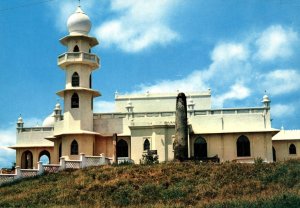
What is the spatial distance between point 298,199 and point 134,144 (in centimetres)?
2547

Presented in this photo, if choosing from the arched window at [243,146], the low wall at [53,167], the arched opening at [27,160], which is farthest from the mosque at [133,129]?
the low wall at [53,167]

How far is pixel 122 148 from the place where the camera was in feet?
155

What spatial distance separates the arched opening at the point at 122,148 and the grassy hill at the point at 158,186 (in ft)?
37.9

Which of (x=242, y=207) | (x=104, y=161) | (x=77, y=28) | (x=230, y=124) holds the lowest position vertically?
(x=242, y=207)

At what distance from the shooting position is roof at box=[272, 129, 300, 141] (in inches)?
1980

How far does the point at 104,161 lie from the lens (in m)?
40.4

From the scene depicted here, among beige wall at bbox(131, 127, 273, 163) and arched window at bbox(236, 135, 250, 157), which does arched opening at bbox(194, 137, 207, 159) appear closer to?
beige wall at bbox(131, 127, 273, 163)

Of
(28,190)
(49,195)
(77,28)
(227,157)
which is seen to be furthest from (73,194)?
(77,28)

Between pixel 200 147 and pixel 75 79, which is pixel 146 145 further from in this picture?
pixel 75 79

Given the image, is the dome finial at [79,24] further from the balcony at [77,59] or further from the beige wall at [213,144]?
the beige wall at [213,144]

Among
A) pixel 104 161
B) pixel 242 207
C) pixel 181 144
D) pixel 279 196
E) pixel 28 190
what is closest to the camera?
pixel 242 207

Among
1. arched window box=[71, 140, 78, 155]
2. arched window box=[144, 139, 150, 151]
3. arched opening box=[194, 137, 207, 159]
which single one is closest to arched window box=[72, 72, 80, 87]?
arched window box=[71, 140, 78, 155]

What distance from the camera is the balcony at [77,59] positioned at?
4694 centimetres

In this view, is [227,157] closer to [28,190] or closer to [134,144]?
[134,144]
